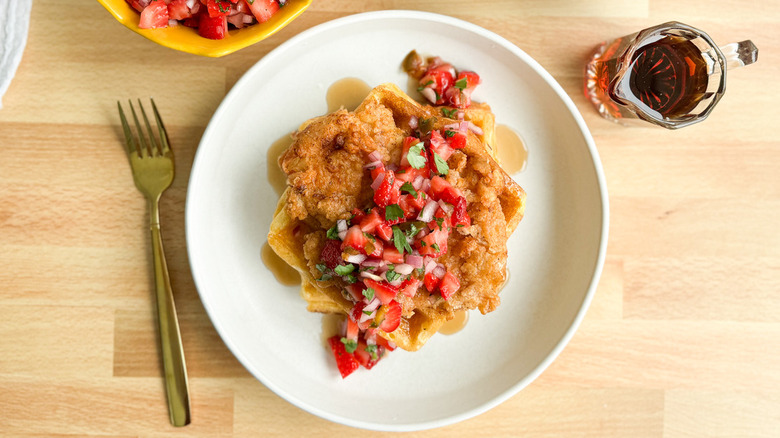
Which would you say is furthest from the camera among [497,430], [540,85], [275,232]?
[497,430]

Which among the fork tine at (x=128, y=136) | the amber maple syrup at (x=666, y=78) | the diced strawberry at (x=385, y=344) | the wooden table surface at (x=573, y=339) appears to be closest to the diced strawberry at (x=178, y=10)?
the wooden table surface at (x=573, y=339)

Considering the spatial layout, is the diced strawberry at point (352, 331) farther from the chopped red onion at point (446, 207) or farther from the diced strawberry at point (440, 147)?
the diced strawberry at point (440, 147)

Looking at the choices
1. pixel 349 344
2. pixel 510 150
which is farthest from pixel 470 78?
pixel 349 344

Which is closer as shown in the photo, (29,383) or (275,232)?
(275,232)

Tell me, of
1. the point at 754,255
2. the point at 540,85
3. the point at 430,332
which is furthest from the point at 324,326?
the point at 754,255

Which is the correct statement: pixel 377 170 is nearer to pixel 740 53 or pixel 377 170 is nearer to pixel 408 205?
pixel 408 205

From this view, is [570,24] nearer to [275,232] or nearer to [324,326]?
[275,232]
